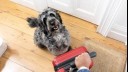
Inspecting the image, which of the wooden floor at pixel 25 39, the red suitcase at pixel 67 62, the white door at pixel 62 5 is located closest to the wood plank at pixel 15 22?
the wooden floor at pixel 25 39

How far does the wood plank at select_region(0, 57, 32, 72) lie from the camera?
1.45 metres

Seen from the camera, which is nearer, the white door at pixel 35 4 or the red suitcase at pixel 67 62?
the red suitcase at pixel 67 62

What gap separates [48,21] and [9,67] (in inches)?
22.6

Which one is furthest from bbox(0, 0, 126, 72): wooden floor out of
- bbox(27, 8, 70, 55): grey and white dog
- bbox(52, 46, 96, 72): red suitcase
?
bbox(52, 46, 96, 72): red suitcase

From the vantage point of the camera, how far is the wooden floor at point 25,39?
1.47 m

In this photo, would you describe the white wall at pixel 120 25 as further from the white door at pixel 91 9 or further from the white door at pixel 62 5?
the white door at pixel 62 5

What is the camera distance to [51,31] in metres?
1.28

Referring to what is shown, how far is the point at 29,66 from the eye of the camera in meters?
1.46

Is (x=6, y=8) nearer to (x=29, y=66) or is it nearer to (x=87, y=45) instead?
(x=29, y=66)

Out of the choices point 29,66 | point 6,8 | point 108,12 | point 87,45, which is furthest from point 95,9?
point 6,8

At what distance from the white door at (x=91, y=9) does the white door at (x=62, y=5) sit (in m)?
0.05

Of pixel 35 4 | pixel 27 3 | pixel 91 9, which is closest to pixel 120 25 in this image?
pixel 91 9

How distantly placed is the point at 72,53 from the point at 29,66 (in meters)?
0.44

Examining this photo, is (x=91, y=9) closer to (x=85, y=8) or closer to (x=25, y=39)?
(x=85, y=8)
